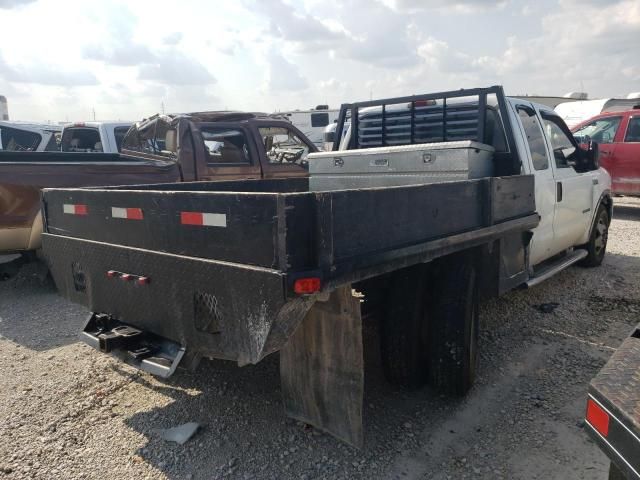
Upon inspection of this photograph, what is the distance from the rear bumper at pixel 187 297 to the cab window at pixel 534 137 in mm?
3066

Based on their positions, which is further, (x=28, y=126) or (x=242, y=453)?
(x=28, y=126)

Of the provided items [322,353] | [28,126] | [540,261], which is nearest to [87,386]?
[322,353]

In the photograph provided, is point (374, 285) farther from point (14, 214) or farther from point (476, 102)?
point (14, 214)

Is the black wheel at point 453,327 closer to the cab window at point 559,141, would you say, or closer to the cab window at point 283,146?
the cab window at point 559,141

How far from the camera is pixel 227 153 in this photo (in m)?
7.30

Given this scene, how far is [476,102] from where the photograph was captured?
4.52 metres

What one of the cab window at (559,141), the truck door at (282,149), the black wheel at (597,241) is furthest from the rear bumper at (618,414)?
the truck door at (282,149)

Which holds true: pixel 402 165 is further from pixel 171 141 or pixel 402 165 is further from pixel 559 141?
pixel 171 141

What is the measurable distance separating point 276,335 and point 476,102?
2.98 meters

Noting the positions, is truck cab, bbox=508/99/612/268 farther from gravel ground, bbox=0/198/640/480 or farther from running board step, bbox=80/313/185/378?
running board step, bbox=80/313/185/378

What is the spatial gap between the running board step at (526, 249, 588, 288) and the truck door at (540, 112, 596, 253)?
4.6 inches

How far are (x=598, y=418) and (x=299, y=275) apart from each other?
1206 mm

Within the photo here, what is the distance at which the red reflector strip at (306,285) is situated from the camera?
2316mm

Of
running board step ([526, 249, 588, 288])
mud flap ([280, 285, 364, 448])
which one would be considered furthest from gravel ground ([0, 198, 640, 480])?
running board step ([526, 249, 588, 288])
